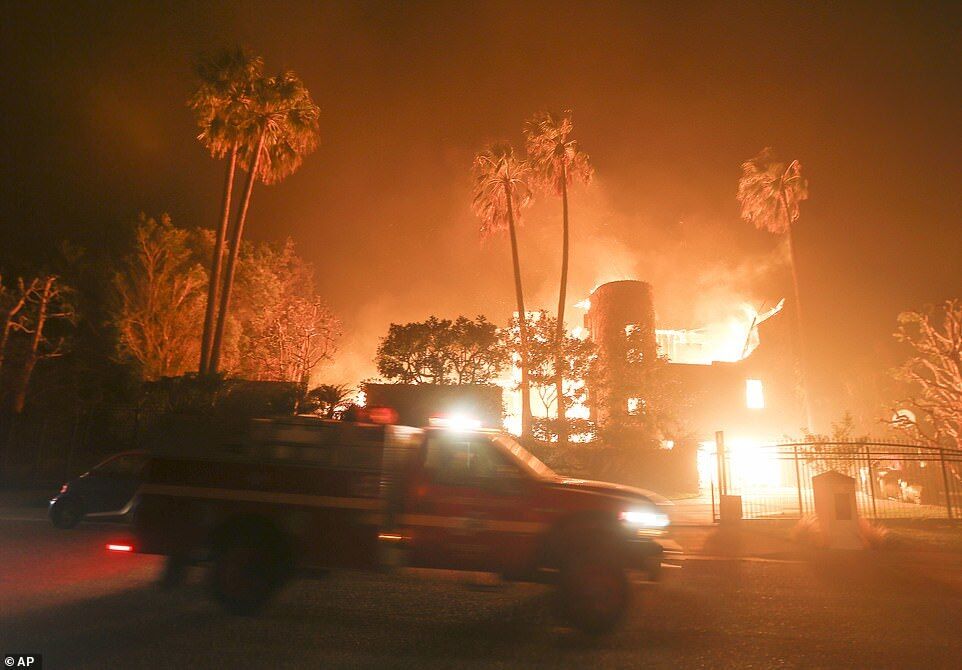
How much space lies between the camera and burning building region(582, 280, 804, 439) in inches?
1036

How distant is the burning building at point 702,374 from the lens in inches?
1036

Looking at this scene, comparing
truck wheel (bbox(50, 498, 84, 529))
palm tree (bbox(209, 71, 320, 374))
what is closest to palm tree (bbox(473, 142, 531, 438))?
palm tree (bbox(209, 71, 320, 374))

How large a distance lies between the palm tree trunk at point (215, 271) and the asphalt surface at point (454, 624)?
14.3 metres

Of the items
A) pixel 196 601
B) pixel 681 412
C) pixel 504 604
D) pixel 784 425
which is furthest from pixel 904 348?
pixel 196 601

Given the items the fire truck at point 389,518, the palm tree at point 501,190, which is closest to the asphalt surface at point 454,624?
the fire truck at point 389,518

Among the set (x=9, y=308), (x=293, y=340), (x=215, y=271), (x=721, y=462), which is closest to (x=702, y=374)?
(x=721, y=462)

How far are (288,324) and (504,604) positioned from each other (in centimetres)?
3255

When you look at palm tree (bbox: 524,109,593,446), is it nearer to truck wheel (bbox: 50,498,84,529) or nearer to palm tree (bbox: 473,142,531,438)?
palm tree (bbox: 473,142,531,438)

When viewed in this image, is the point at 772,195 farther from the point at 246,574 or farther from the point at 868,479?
the point at 246,574

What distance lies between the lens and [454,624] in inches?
250

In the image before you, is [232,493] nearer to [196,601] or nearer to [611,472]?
[196,601]

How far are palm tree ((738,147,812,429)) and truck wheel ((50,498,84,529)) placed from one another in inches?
1324

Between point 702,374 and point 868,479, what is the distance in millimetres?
15351

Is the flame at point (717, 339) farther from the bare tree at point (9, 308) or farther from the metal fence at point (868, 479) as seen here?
the bare tree at point (9, 308)
